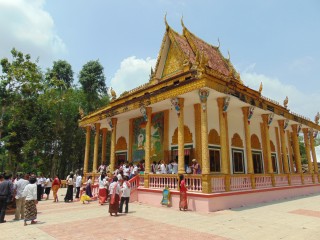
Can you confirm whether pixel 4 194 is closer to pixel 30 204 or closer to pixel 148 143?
pixel 30 204

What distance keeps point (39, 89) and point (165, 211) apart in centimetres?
1457

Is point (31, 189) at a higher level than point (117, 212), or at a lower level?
higher

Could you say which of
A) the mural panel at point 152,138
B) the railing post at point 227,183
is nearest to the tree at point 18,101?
the mural panel at point 152,138

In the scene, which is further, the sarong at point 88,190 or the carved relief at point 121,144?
the carved relief at point 121,144

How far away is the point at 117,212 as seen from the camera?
910 cm

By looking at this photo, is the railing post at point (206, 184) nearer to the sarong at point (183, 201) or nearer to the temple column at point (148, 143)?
the sarong at point (183, 201)

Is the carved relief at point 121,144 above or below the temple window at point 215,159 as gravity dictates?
above

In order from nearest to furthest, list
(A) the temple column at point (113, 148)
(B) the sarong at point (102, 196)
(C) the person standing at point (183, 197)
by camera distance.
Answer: (C) the person standing at point (183, 197) < (B) the sarong at point (102, 196) < (A) the temple column at point (113, 148)

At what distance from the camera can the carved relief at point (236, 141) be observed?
15050mm

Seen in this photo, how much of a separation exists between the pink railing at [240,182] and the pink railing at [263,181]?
32.0 inches

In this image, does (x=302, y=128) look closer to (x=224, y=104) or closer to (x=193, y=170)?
(x=224, y=104)

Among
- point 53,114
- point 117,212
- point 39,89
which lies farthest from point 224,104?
point 53,114

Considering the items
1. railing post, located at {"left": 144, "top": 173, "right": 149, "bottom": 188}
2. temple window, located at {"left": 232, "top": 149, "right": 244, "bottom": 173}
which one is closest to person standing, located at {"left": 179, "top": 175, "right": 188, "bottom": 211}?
railing post, located at {"left": 144, "top": 173, "right": 149, "bottom": 188}

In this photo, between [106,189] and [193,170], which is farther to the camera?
[106,189]
